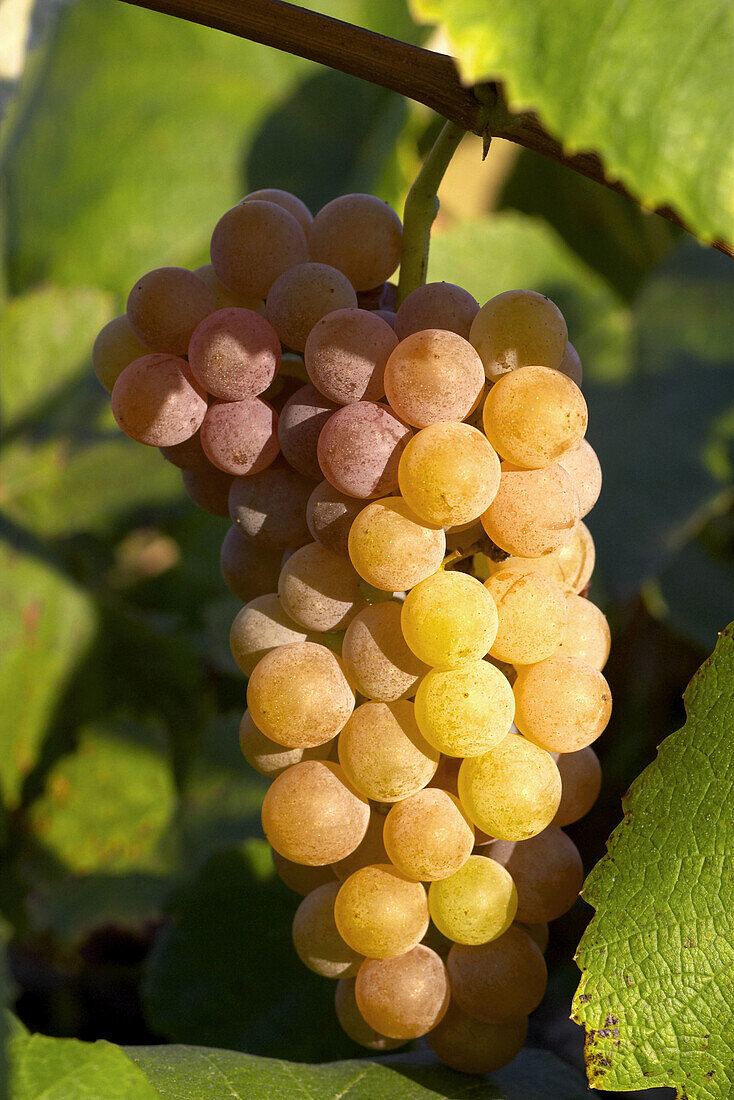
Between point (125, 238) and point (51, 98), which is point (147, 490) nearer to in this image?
point (125, 238)

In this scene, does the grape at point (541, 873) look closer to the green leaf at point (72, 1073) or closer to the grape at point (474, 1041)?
the grape at point (474, 1041)

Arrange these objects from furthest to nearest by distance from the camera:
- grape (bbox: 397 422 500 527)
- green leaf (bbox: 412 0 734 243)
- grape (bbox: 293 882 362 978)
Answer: grape (bbox: 293 882 362 978)
grape (bbox: 397 422 500 527)
green leaf (bbox: 412 0 734 243)

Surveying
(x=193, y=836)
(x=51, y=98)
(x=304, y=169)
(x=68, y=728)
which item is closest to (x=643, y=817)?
(x=193, y=836)

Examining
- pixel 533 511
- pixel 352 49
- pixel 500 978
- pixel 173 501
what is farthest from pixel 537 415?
pixel 173 501

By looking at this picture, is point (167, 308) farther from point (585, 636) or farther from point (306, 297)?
point (585, 636)

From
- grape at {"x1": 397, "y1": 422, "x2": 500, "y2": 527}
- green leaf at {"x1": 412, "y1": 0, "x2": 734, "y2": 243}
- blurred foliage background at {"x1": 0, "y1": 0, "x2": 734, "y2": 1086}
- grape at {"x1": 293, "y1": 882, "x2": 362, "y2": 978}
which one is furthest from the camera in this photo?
blurred foliage background at {"x1": 0, "y1": 0, "x2": 734, "y2": 1086}

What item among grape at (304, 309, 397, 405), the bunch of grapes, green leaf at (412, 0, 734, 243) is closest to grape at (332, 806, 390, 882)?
the bunch of grapes

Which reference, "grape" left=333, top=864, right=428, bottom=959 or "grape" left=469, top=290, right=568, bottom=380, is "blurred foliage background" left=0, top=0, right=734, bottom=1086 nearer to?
"grape" left=333, top=864, right=428, bottom=959
